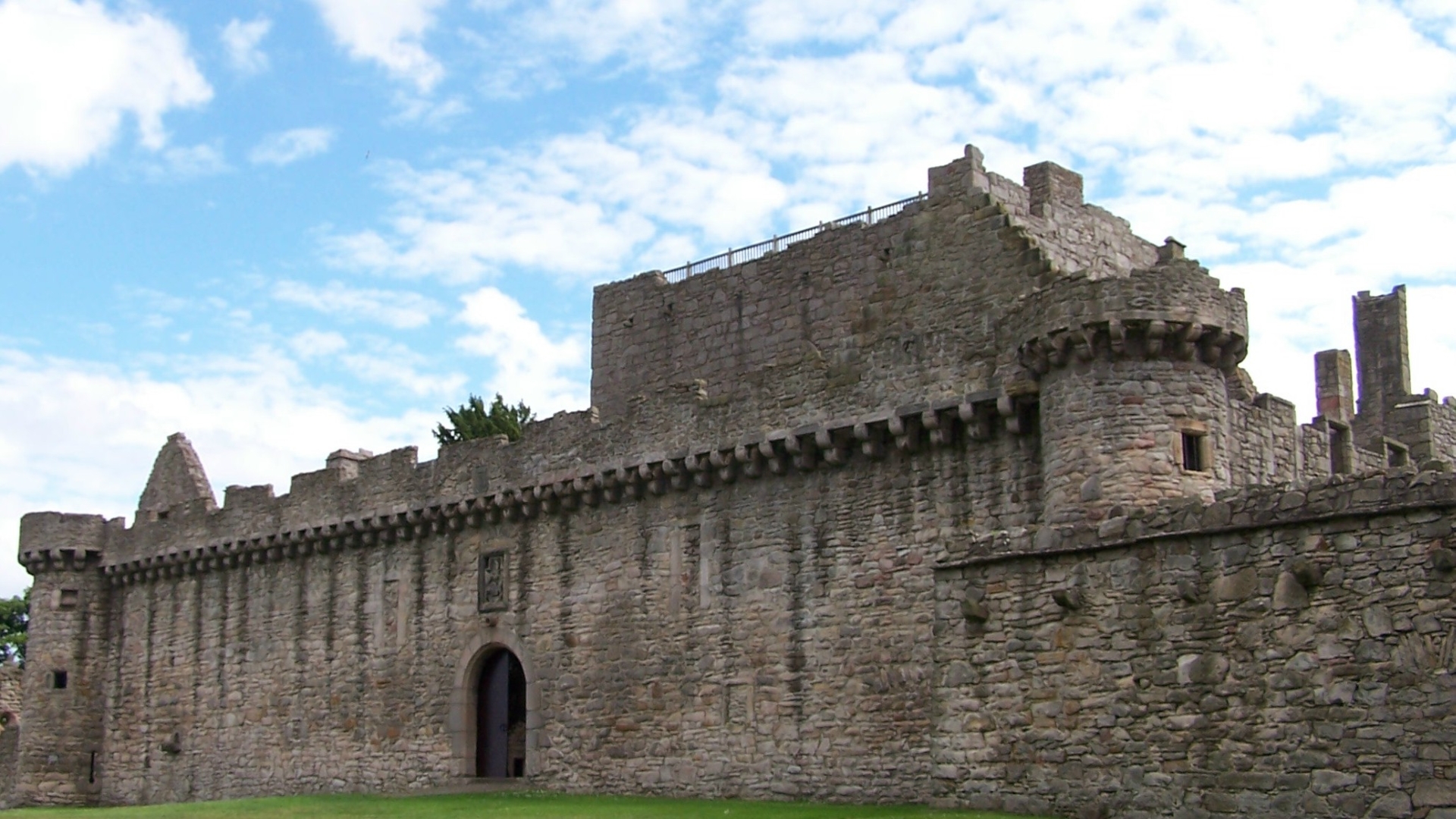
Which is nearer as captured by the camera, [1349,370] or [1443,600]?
[1443,600]

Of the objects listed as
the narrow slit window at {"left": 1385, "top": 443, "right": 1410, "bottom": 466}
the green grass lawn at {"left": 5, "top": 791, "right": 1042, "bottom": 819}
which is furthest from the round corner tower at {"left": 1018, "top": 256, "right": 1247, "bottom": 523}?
the narrow slit window at {"left": 1385, "top": 443, "right": 1410, "bottom": 466}

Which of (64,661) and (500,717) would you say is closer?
(500,717)

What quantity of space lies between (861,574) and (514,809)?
20.6 feet

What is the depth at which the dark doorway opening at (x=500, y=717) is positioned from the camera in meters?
32.0

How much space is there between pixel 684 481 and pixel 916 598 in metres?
5.32

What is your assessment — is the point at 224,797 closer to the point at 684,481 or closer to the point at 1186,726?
the point at 684,481

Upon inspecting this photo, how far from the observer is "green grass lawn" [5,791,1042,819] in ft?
75.6

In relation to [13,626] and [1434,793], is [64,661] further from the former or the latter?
[1434,793]

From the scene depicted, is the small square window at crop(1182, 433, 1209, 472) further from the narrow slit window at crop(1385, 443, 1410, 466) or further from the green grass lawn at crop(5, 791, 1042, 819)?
the narrow slit window at crop(1385, 443, 1410, 466)

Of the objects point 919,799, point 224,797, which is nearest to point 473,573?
point 224,797

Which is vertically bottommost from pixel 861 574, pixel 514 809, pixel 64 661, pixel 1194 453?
pixel 514 809

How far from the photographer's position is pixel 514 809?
85.6 ft

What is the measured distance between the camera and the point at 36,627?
1662 inches

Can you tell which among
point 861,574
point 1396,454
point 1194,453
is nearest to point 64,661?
point 861,574
